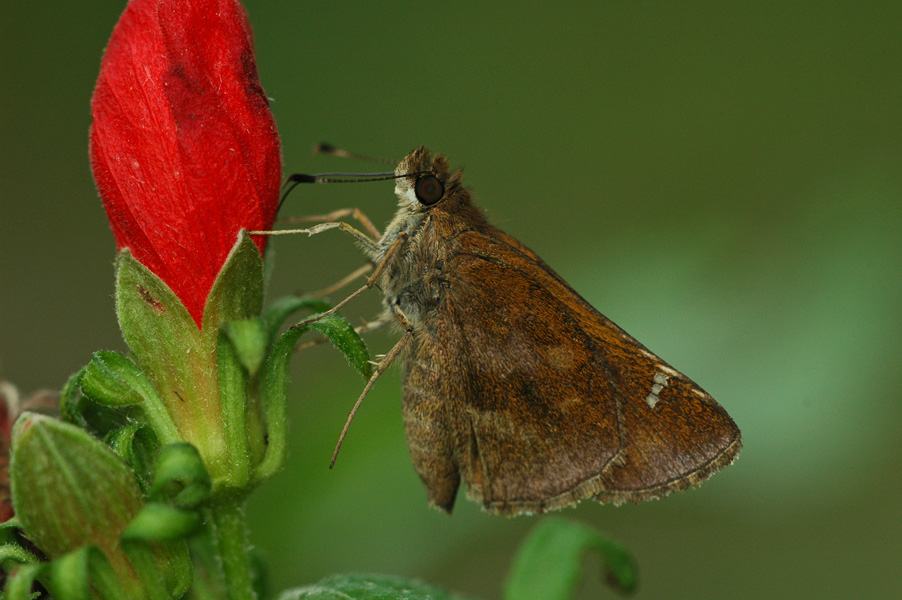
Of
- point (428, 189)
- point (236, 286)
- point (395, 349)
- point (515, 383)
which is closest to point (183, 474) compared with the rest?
point (236, 286)

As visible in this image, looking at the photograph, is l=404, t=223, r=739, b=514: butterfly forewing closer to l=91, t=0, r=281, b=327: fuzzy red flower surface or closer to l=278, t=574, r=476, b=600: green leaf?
l=278, t=574, r=476, b=600: green leaf

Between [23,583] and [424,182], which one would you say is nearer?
[23,583]

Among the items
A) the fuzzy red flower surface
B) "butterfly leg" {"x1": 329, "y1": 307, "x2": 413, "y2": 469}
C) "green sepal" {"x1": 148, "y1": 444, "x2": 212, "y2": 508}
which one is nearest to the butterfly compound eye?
"butterfly leg" {"x1": 329, "y1": 307, "x2": 413, "y2": 469}

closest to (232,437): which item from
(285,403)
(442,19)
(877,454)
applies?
(285,403)

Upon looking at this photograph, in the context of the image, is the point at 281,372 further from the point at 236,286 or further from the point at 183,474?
the point at 183,474

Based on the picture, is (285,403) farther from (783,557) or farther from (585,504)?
(783,557)
